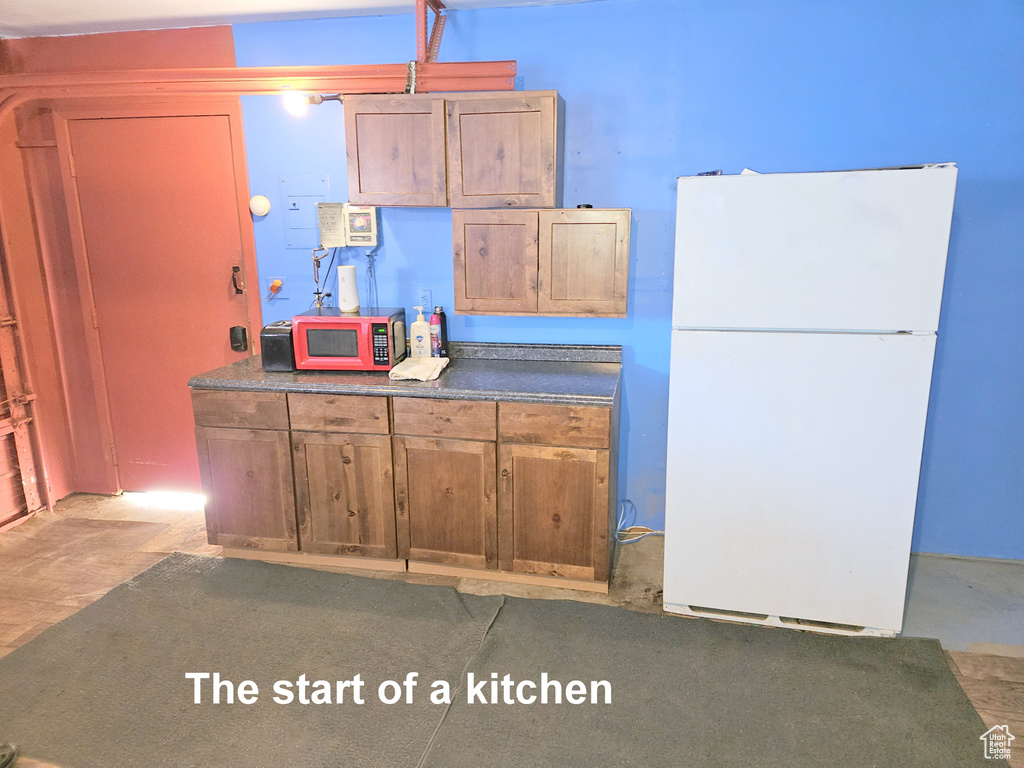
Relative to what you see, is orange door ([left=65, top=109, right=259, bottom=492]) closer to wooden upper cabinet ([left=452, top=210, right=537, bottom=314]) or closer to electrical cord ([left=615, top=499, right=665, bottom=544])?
wooden upper cabinet ([left=452, top=210, right=537, bottom=314])

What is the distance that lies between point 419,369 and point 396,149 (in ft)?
3.25

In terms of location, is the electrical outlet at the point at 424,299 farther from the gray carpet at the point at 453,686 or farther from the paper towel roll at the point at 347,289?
the gray carpet at the point at 453,686

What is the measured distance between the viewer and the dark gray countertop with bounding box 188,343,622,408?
2.62m

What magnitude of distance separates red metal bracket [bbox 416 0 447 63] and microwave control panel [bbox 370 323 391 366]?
123cm

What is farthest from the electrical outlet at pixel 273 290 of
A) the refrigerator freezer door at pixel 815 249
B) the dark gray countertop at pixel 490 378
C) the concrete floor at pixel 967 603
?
the concrete floor at pixel 967 603

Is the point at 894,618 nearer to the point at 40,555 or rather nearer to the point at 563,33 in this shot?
the point at 563,33

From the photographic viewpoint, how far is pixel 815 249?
219 centimetres

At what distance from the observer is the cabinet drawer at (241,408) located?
284 centimetres

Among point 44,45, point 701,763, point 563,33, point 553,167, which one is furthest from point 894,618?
point 44,45

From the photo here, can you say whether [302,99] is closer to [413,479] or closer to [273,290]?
[273,290]

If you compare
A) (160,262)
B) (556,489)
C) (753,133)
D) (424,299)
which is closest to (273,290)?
(160,262)

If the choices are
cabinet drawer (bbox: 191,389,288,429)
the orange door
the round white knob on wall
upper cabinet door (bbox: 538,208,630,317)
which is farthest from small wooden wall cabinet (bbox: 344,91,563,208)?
cabinet drawer (bbox: 191,389,288,429)

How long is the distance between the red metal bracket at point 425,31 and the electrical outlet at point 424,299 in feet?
3.50

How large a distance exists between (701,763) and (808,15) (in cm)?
291
